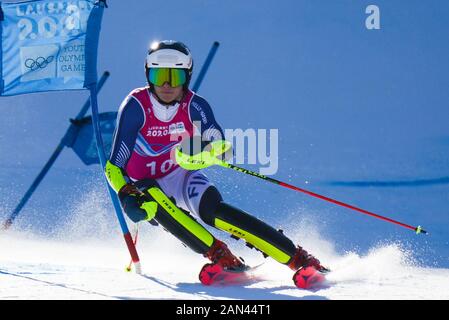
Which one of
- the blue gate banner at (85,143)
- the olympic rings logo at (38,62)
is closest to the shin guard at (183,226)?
the olympic rings logo at (38,62)

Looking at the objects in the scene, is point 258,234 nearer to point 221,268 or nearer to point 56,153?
point 221,268

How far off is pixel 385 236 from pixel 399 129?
5.14 feet

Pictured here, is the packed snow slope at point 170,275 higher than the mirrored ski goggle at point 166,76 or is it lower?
lower

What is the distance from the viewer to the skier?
159 inches

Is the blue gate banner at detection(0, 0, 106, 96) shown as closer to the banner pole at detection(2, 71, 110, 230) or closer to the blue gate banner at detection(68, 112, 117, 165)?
the blue gate banner at detection(68, 112, 117, 165)

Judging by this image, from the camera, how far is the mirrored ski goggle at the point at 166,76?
4.17 m

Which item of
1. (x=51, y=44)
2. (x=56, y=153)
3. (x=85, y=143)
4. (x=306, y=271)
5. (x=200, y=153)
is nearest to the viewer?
(x=306, y=271)

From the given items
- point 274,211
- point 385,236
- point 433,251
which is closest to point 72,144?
point 274,211

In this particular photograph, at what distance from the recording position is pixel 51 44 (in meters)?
5.26

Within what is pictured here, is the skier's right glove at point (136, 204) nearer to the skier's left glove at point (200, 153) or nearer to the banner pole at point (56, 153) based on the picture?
the skier's left glove at point (200, 153)

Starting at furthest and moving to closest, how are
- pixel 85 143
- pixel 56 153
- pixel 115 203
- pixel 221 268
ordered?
1. pixel 56 153
2. pixel 85 143
3. pixel 115 203
4. pixel 221 268

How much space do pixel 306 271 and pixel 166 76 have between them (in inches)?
56.2

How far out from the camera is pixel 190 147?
4.40m

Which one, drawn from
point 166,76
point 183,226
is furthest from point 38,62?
point 183,226
